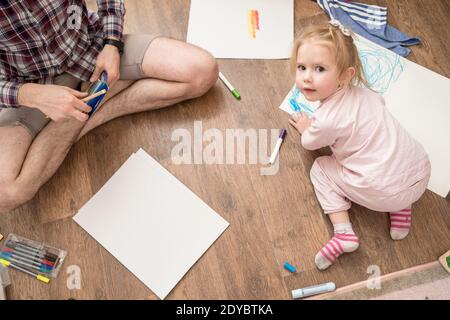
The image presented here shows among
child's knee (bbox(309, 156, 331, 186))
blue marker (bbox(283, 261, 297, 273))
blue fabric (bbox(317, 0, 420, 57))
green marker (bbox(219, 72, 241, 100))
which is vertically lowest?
blue marker (bbox(283, 261, 297, 273))

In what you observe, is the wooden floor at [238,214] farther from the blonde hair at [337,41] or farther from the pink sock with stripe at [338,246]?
the blonde hair at [337,41]

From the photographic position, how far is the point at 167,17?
1373mm

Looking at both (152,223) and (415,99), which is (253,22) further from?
(152,223)

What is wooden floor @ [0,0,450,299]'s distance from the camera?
3.53ft

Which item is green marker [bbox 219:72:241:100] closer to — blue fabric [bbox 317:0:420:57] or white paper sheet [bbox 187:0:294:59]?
white paper sheet [bbox 187:0:294:59]

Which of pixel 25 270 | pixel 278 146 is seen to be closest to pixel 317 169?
pixel 278 146

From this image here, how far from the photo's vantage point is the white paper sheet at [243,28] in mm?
1307

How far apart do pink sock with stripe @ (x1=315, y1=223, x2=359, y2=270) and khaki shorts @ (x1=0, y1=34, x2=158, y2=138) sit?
2.26ft

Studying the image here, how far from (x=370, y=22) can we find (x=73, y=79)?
36.6 inches

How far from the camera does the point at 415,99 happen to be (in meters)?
1.22

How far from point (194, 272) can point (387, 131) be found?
0.60 metres

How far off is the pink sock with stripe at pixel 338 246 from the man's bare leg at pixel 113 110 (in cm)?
56

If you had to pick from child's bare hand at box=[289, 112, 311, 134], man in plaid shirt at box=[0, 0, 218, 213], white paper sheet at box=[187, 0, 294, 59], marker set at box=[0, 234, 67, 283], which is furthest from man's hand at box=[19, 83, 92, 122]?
child's bare hand at box=[289, 112, 311, 134]

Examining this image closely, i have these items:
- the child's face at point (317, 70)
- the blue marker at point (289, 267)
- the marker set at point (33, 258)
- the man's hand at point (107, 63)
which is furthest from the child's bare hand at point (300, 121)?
the marker set at point (33, 258)
